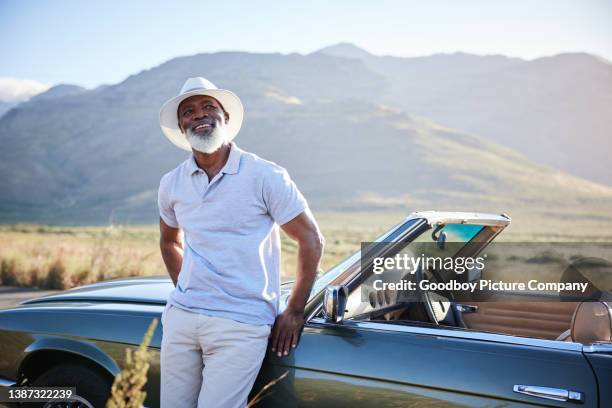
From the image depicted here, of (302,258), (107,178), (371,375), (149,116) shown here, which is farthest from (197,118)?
(149,116)

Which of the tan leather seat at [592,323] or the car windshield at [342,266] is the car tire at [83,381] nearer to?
the car windshield at [342,266]

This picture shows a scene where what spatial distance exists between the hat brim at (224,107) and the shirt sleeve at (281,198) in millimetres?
589

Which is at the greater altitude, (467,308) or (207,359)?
(467,308)

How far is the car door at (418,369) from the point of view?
8.08 feet

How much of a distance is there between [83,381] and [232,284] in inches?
45.0

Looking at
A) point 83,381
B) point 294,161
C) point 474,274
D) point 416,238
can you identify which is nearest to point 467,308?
point 474,274

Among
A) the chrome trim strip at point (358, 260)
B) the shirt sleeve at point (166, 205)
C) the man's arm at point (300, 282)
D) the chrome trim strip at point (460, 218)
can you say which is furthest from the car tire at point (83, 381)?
the chrome trim strip at point (460, 218)

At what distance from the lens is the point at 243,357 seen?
9.18ft

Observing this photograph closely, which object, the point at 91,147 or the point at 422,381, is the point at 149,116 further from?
the point at 422,381

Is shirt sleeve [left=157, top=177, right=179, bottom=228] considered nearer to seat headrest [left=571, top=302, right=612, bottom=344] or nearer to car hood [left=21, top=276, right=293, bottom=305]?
car hood [left=21, top=276, right=293, bottom=305]

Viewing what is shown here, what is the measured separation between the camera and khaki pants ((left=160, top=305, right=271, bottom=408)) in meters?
2.79

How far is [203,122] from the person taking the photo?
315cm

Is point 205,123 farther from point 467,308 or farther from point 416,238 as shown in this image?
point 467,308

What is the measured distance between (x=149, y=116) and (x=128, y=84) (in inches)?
1847
